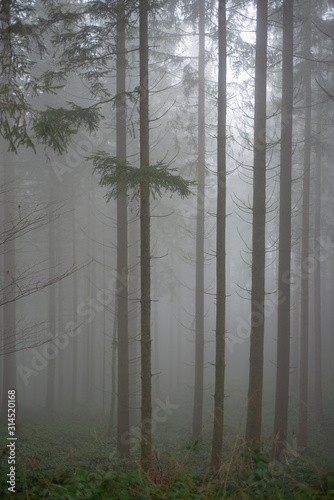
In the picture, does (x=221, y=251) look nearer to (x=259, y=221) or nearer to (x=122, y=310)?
(x=259, y=221)

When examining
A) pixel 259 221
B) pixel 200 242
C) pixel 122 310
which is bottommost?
pixel 122 310

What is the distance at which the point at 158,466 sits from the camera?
5.05 m

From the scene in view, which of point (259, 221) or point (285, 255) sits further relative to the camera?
point (285, 255)

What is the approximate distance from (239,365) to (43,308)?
18.1m

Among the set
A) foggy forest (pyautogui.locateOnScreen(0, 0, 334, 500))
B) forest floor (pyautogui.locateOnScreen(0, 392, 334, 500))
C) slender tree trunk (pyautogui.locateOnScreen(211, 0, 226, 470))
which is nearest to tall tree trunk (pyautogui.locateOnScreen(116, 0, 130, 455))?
foggy forest (pyautogui.locateOnScreen(0, 0, 334, 500))

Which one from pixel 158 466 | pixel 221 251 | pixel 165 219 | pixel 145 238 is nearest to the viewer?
pixel 158 466

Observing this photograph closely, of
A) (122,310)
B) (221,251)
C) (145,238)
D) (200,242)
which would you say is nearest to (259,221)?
(221,251)

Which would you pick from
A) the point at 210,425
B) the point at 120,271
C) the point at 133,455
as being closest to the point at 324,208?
the point at 210,425

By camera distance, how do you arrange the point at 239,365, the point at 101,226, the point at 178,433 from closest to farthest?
the point at 178,433
the point at 101,226
the point at 239,365

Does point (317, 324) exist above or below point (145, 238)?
below

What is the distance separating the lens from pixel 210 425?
14.9m

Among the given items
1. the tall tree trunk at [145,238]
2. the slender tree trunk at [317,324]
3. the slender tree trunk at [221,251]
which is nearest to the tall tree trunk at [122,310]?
the tall tree trunk at [145,238]

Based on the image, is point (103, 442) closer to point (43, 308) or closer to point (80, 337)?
point (80, 337)

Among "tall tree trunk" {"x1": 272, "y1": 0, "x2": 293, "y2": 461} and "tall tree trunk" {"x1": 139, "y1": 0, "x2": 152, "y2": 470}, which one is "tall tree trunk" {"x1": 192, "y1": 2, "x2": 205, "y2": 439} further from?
"tall tree trunk" {"x1": 139, "y1": 0, "x2": 152, "y2": 470}
